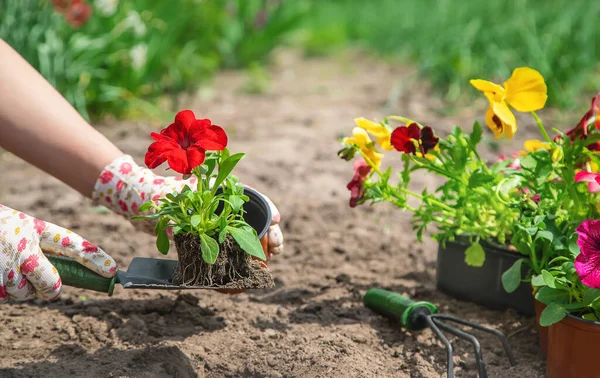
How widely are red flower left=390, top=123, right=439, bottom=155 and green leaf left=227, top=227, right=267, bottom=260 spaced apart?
426 mm

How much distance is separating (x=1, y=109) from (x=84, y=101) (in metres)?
1.79

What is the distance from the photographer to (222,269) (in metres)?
1.40

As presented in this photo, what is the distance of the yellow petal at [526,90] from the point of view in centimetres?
146

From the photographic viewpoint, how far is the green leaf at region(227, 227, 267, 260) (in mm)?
1303

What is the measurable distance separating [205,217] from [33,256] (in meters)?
0.36

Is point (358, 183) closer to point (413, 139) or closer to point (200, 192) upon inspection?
point (413, 139)

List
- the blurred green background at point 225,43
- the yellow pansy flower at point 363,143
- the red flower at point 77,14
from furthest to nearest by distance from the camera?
the blurred green background at point 225,43
the red flower at point 77,14
the yellow pansy flower at point 363,143

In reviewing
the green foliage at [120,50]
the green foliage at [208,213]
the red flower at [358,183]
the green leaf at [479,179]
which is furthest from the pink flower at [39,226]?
the green foliage at [120,50]

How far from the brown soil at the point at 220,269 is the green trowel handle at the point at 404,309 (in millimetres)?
403

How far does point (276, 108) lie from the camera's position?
A: 3.89 m

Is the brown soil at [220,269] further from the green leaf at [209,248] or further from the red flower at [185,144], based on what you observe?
the red flower at [185,144]

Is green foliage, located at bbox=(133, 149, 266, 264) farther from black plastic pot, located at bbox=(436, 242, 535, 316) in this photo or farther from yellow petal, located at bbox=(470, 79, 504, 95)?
black plastic pot, located at bbox=(436, 242, 535, 316)

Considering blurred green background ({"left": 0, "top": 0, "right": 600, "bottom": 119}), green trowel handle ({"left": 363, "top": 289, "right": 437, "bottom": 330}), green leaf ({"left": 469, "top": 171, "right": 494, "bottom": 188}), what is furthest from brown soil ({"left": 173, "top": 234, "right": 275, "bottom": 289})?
blurred green background ({"left": 0, "top": 0, "right": 600, "bottom": 119})

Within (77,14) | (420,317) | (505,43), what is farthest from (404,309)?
(505,43)
